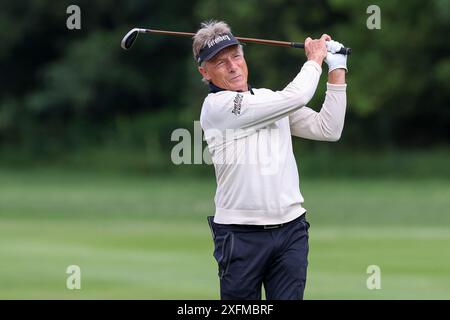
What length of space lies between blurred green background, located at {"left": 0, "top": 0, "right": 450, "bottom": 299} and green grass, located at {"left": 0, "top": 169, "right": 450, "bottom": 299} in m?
0.04

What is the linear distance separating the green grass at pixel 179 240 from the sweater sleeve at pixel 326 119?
4.72 m

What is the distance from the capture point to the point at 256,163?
6.87 m

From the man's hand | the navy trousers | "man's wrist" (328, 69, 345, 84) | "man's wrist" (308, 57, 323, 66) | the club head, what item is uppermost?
the club head

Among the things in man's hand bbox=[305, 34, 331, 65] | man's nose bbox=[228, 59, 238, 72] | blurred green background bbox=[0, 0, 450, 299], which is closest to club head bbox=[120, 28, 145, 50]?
man's nose bbox=[228, 59, 238, 72]

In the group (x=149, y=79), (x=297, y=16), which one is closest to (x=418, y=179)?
(x=297, y=16)

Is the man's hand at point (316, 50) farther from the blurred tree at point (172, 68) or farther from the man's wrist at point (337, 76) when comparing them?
the blurred tree at point (172, 68)

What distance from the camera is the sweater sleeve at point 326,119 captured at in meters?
7.14

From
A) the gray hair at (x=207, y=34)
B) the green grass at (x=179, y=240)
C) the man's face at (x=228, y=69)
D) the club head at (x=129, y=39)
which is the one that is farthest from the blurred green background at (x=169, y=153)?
the gray hair at (x=207, y=34)

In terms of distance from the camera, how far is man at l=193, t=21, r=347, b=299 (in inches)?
271

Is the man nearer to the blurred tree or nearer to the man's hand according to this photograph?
the man's hand

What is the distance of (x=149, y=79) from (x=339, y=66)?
4440 cm

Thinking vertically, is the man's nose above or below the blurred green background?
below

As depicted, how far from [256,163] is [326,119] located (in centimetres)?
60
